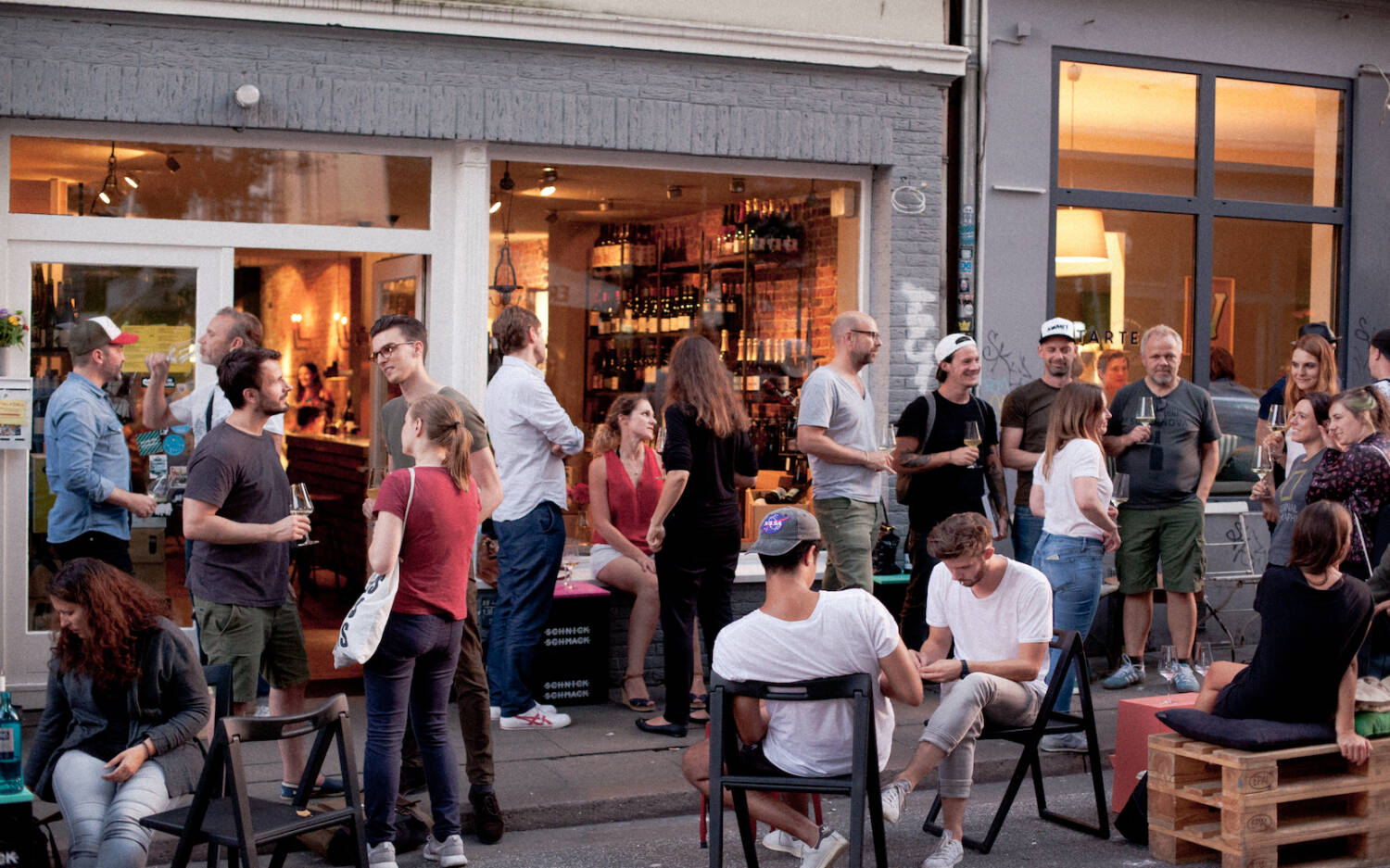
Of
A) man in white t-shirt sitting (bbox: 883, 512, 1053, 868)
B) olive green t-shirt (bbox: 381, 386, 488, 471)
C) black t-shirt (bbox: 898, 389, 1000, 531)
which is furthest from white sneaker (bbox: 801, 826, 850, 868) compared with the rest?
black t-shirt (bbox: 898, 389, 1000, 531)

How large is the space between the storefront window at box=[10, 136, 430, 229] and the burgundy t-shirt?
3.44m

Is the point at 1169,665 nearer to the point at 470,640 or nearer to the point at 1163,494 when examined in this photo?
the point at 1163,494

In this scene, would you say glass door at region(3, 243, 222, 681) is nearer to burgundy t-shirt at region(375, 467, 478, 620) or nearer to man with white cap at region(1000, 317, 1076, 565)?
burgundy t-shirt at region(375, 467, 478, 620)

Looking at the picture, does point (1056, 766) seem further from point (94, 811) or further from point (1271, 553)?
point (94, 811)

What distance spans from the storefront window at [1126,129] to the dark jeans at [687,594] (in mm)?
4147

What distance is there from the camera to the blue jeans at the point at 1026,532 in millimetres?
8953

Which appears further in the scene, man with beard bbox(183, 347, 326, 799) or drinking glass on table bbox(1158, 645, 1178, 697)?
drinking glass on table bbox(1158, 645, 1178, 697)

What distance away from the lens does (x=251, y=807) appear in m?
4.73

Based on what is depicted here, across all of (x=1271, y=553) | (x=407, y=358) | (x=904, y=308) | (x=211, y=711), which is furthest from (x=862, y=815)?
(x=904, y=308)

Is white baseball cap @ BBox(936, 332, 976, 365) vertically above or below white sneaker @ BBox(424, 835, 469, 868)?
above

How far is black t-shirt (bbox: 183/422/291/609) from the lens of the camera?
5.60 metres

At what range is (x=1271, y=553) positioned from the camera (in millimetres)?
7242

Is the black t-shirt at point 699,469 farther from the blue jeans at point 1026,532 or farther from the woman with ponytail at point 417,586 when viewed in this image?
the blue jeans at point 1026,532

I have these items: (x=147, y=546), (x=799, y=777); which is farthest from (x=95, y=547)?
(x=799, y=777)
